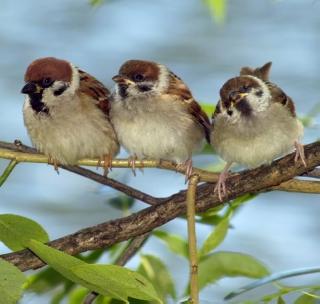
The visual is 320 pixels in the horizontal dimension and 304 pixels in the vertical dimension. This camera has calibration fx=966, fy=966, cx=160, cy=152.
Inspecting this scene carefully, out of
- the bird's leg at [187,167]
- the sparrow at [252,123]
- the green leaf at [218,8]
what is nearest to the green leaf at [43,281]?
the bird's leg at [187,167]

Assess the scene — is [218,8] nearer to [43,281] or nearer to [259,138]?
[259,138]

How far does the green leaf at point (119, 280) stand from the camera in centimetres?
122

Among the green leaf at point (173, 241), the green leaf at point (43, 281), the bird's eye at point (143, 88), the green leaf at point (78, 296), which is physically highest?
the bird's eye at point (143, 88)

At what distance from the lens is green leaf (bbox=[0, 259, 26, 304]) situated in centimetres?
123

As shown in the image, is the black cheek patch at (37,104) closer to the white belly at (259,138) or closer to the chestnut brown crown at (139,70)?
the chestnut brown crown at (139,70)

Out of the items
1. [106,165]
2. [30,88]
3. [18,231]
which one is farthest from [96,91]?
[18,231]

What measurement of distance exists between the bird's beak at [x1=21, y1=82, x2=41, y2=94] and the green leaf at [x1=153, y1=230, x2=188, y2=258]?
58 centimetres

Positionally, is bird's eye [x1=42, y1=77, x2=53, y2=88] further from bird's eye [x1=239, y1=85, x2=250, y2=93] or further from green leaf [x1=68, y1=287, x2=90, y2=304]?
green leaf [x1=68, y1=287, x2=90, y2=304]

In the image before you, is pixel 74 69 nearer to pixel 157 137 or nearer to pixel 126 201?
pixel 157 137

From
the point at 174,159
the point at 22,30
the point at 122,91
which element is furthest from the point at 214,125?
the point at 22,30

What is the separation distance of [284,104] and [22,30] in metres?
6.47

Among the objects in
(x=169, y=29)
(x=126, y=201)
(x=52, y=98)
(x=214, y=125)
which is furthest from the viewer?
(x=169, y=29)

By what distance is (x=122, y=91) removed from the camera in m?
2.53

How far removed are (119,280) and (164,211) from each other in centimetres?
57
